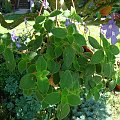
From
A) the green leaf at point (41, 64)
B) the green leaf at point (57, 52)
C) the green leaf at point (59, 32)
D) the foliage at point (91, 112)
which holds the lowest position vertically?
the foliage at point (91, 112)

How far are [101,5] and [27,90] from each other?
2.74ft

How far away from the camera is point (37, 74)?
1060 millimetres

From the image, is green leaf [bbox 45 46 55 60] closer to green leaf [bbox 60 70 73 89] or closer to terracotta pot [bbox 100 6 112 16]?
green leaf [bbox 60 70 73 89]

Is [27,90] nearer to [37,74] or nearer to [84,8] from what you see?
[37,74]

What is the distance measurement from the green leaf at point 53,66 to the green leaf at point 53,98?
0.08m

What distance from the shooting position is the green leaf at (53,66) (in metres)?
1.09

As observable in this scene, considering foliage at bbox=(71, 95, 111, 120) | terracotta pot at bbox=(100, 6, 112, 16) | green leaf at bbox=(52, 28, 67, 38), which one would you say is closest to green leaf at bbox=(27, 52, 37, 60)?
green leaf at bbox=(52, 28, 67, 38)

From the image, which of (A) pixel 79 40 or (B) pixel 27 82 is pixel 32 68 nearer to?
(B) pixel 27 82

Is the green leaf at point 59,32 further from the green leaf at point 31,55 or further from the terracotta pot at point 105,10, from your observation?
the terracotta pot at point 105,10

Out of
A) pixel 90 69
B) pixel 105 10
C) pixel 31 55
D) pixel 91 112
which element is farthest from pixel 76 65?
pixel 91 112

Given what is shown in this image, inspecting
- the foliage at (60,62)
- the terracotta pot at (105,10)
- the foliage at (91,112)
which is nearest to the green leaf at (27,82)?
A: the foliage at (60,62)

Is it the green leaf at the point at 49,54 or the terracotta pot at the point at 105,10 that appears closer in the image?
the green leaf at the point at 49,54

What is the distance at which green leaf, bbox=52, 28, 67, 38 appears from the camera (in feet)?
3.50

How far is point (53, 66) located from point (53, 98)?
112 millimetres
